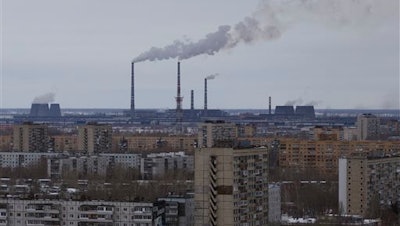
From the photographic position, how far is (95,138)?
27.3m

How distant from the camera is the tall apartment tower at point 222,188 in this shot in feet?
31.4

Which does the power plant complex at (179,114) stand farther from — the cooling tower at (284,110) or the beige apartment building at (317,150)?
the beige apartment building at (317,150)

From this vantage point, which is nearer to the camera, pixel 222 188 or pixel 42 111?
pixel 222 188

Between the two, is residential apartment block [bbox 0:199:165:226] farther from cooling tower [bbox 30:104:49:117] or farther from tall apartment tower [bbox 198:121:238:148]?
cooling tower [bbox 30:104:49:117]

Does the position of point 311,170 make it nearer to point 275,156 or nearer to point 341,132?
point 275,156

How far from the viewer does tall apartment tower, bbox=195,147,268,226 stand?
9570 millimetres

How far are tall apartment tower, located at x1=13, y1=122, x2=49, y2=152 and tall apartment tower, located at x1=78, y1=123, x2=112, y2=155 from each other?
1.11 metres

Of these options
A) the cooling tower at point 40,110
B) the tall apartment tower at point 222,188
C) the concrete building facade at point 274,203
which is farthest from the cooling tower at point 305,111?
the tall apartment tower at point 222,188

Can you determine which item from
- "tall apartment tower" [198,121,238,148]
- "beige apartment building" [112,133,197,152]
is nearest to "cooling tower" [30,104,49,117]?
"beige apartment building" [112,133,197,152]

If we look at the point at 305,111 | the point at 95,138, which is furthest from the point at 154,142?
the point at 305,111

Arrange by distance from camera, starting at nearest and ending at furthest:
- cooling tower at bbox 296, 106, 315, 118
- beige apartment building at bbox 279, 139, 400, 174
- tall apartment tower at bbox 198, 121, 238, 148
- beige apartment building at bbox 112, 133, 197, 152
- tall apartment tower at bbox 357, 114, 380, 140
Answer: beige apartment building at bbox 279, 139, 400, 174
tall apartment tower at bbox 198, 121, 238, 148
beige apartment building at bbox 112, 133, 197, 152
tall apartment tower at bbox 357, 114, 380, 140
cooling tower at bbox 296, 106, 315, 118

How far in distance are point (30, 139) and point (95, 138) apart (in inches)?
68.8

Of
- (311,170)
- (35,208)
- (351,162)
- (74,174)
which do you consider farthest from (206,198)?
(311,170)

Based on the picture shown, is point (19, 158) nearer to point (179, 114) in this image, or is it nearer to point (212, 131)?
point (212, 131)
